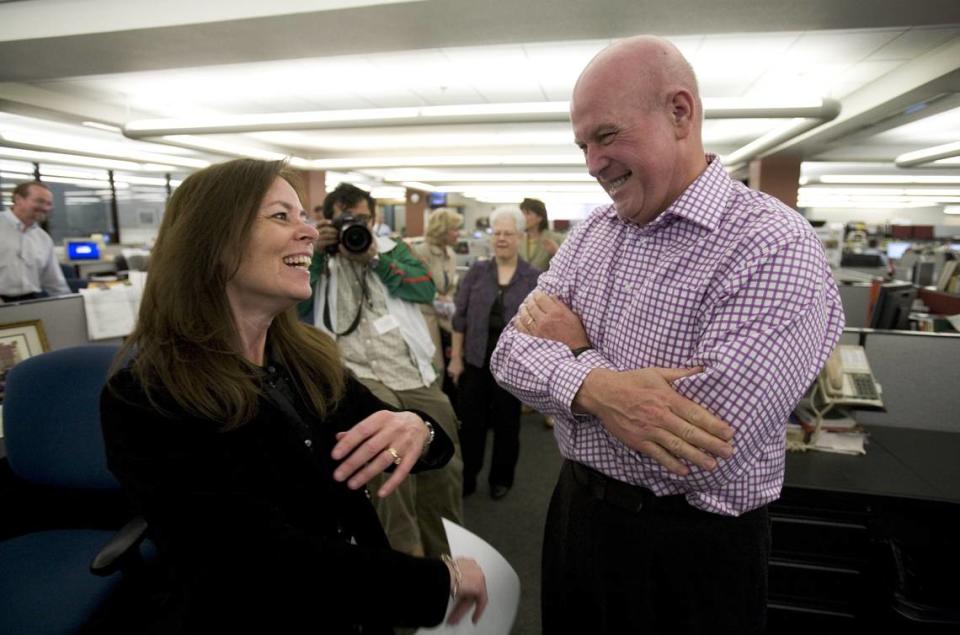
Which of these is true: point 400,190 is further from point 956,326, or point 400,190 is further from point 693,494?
point 693,494

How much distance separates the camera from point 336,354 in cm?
117

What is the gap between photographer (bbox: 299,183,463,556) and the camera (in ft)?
6.23

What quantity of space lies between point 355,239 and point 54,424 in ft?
3.50

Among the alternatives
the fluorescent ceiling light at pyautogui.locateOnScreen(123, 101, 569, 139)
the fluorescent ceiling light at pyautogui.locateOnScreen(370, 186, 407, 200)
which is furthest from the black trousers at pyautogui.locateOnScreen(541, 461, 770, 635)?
the fluorescent ceiling light at pyautogui.locateOnScreen(370, 186, 407, 200)

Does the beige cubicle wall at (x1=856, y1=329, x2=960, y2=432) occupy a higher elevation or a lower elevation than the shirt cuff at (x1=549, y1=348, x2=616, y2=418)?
lower

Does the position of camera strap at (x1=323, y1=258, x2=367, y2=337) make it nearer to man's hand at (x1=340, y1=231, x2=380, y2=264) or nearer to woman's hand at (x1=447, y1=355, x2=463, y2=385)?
man's hand at (x1=340, y1=231, x2=380, y2=264)

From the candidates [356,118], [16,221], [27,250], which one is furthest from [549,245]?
[16,221]

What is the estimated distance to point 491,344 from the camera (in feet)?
8.86

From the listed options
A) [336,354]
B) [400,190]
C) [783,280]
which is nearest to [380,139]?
[400,190]

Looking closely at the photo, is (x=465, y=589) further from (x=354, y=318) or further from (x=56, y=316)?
(x=56, y=316)

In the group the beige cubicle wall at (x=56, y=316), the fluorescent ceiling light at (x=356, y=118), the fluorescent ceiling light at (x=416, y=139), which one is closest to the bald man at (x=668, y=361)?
the beige cubicle wall at (x=56, y=316)

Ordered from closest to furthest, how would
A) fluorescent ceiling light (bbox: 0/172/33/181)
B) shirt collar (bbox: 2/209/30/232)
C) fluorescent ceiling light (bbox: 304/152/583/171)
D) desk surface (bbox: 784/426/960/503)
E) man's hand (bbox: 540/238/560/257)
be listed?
desk surface (bbox: 784/426/960/503), shirt collar (bbox: 2/209/30/232), man's hand (bbox: 540/238/560/257), fluorescent ceiling light (bbox: 304/152/583/171), fluorescent ceiling light (bbox: 0/172/33/181)

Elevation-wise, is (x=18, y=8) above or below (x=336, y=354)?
above

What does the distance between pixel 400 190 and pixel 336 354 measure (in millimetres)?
13891
